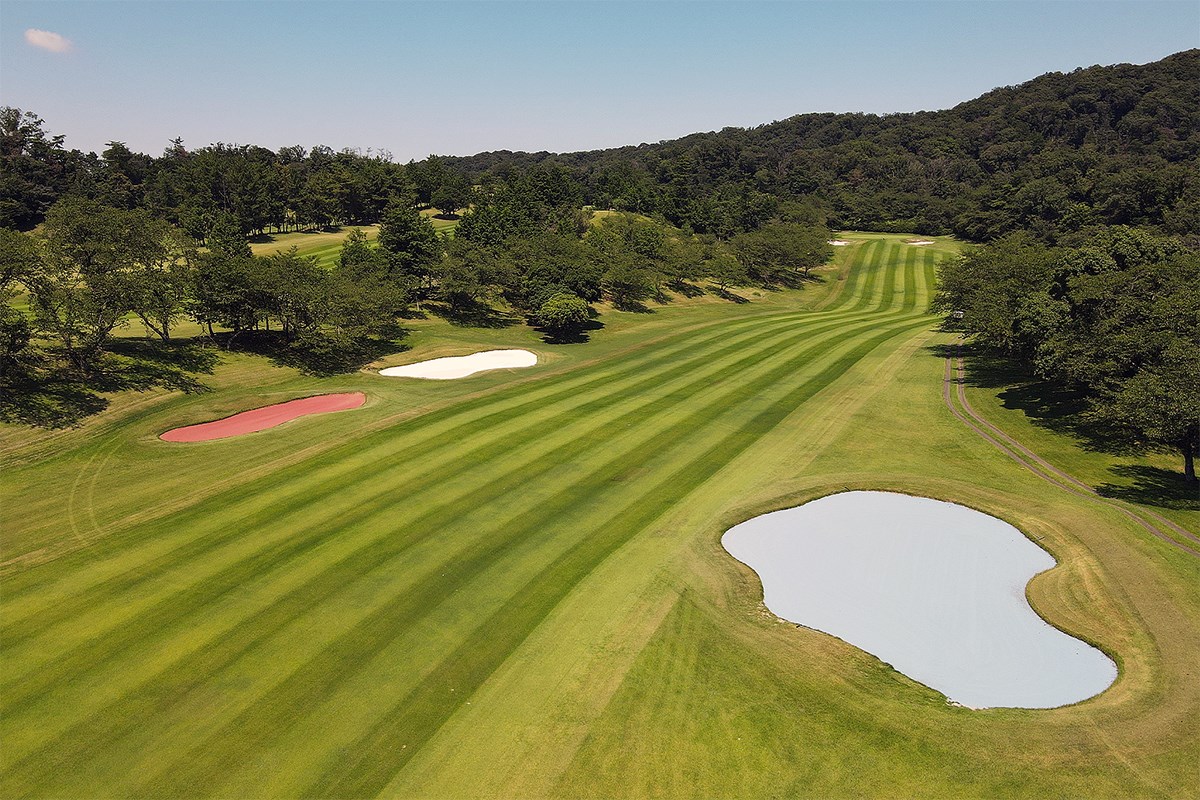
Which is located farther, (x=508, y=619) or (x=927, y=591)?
(x=927, y=591)

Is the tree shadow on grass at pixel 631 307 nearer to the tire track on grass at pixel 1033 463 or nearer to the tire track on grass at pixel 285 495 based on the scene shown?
the tire track on grass at pixel 285 495

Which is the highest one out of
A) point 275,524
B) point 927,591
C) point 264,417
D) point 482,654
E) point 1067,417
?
point 264,417

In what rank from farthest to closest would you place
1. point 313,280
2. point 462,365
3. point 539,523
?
point 462,365
point 313,280
point 539,523

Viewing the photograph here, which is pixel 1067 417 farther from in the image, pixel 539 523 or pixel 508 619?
pixel 508 619

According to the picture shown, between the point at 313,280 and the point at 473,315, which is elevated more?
the point at 313,280

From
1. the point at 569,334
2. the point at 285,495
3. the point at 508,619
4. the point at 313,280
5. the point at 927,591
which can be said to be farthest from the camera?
the point at 569,334

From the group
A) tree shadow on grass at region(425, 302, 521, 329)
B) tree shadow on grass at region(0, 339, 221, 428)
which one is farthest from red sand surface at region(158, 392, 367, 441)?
tree shadow on grass at region(425, 302, 521, 329)

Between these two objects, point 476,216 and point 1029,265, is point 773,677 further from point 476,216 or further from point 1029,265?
point 476,216

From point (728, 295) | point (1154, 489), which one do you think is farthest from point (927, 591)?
point (728, 295)
